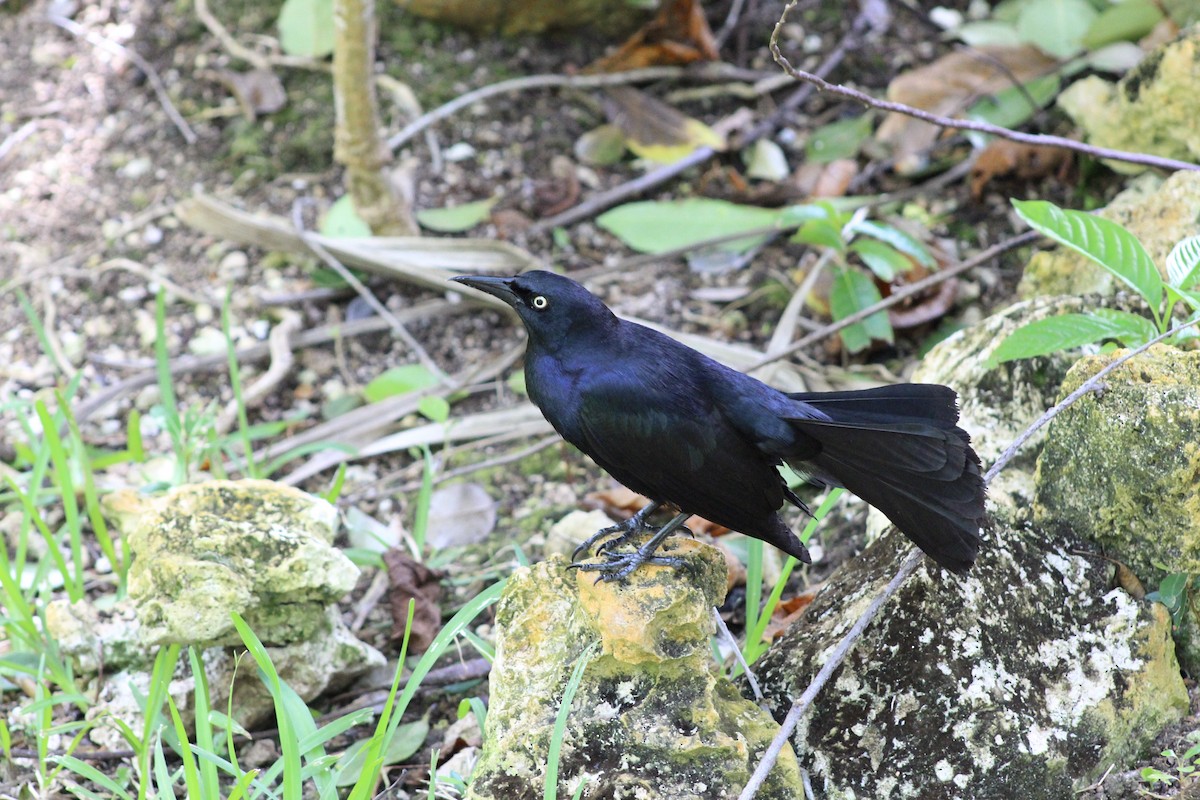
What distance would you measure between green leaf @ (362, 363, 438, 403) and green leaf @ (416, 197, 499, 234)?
0.84 metres

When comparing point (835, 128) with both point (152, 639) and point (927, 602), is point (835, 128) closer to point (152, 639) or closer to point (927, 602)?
point (927, 602)

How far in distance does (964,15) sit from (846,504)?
3.35 metres

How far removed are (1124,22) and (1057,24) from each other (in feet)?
0.99

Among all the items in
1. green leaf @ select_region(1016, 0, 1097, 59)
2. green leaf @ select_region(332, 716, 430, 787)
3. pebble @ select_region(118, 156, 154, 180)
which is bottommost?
green leaf @ select_region(332, 716, 430, 787)

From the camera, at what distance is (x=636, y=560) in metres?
3.01

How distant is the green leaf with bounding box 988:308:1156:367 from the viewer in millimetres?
→ 2963

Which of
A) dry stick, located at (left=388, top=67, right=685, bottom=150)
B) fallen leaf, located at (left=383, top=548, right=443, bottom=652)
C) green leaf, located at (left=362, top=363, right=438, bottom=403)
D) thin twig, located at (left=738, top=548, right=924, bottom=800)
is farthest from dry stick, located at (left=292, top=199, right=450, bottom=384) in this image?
thin twig, located at (left=738, top=548, right=924, bottom=800)

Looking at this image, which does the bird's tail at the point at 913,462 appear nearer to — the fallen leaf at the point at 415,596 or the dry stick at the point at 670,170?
the fallen leaf at the point at 415,596

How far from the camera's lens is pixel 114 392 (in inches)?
194

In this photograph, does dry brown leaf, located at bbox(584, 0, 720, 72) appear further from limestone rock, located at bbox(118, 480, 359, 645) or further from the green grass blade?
the green grass blade

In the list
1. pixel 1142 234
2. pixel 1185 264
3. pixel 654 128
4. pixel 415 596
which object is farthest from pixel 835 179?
pixel 415 596

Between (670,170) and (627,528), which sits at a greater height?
(670,170)

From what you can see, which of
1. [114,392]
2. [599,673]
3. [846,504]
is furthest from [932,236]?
[114,392]

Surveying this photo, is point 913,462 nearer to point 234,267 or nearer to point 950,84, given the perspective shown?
point 950,84
